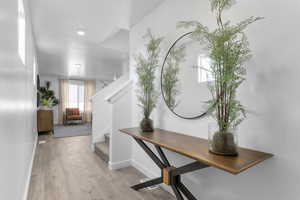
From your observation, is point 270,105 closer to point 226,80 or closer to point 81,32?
point 226,80

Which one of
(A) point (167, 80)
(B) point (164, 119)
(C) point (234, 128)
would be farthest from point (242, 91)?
(B) point (164, 119)

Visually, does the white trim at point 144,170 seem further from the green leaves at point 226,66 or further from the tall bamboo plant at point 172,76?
the green leaves at point 226,66

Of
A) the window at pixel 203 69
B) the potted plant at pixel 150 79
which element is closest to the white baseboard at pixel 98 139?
the potted plant at pixel 150 79

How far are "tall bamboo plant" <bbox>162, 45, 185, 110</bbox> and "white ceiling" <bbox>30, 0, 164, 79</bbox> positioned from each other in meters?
0.83

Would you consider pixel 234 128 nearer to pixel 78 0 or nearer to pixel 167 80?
pixel 167 80

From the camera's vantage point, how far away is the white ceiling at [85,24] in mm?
1977

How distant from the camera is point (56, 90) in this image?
7.19 meters

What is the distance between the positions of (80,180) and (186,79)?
6.58 feet

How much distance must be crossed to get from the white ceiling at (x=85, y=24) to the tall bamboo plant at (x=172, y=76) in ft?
2.71

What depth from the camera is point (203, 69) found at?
142 centimetres

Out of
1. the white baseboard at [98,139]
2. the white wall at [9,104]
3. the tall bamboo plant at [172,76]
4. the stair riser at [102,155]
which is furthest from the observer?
the white baseboard at [98,139]

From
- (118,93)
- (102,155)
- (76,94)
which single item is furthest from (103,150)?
(76,94)

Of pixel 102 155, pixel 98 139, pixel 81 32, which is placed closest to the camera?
pixel 81 32

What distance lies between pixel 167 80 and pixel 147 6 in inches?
44.6
